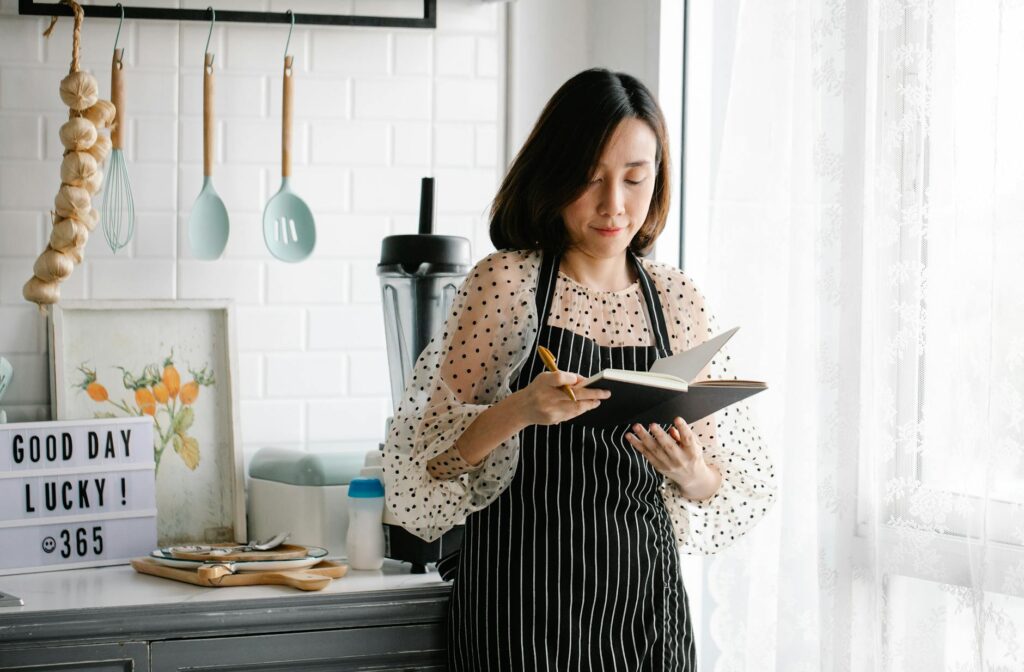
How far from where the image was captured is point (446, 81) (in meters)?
2.37

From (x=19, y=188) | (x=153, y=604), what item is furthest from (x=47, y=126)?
(x=153, y=604)

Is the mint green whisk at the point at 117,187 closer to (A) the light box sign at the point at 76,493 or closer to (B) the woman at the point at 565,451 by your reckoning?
(A) the light box sign at the point at 76,493

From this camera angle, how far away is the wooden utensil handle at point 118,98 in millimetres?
2131

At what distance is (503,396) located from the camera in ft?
5.25

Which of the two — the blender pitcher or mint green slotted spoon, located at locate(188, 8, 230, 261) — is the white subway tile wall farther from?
the blender pitcher

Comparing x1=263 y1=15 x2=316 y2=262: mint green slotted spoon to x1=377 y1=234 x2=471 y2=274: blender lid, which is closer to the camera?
x1=377 y1=234 x2=471 y2=274: blender lid

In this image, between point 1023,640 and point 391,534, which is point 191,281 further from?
point 1023,640

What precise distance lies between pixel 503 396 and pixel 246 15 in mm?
1085

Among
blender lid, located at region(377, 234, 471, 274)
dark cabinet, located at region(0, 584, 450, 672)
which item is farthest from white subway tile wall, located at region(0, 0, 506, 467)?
dark cabinet, located at region(0, 584, 450, 672)

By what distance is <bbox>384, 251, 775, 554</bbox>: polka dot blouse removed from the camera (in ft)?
5.27

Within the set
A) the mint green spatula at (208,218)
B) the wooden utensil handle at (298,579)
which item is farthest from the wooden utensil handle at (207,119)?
the wooden utensil handle at (298,579)

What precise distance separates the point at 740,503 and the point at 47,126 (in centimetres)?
148

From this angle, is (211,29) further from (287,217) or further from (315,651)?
(315,651)

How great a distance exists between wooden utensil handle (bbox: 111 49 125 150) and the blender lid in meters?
0.57
